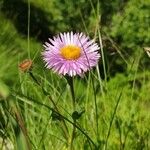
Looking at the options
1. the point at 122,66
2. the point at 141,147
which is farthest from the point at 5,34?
the point at 141,147

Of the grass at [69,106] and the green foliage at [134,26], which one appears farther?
the green foliage at [134,26]

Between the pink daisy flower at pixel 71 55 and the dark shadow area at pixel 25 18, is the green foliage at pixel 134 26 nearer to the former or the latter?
the dark shadow area at pixel 25 18

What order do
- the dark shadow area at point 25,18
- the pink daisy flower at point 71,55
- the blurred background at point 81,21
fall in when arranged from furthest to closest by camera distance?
the dark shadow area at point 25,18 → the blurred background at point 81,21 → the pink daisy flower at point 71,55

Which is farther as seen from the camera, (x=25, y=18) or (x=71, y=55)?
(x=25, y=18)

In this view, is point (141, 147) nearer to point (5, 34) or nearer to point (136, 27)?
point (5, 34)

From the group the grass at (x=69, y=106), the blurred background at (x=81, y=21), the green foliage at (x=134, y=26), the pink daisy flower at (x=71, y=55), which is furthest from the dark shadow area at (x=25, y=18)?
the pink daisy flower at (x=71, y=55)

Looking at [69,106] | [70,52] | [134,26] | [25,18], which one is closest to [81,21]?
[134,26]

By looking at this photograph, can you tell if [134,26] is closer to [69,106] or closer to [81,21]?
[81,21]
